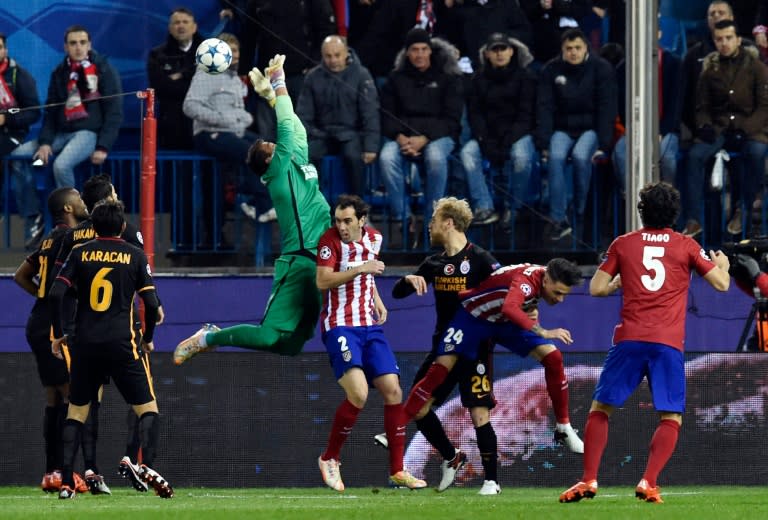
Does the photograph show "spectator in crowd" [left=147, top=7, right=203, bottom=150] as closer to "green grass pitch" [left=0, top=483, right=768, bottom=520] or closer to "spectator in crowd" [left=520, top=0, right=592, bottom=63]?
"spectator in crowd" [left=520, top=0, right=592, bottom=63]

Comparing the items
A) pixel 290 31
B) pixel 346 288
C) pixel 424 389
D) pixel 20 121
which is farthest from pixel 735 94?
pixel 20 121

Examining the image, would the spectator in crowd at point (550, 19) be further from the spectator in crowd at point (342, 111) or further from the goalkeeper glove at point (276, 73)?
the goalkeeper glove at point (276, 73)

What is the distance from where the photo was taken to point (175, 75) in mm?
14805

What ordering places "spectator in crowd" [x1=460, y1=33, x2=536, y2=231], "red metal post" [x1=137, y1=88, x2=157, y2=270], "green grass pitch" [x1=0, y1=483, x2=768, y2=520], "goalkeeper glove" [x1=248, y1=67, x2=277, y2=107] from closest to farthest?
"green grass pitch" [x1=0, y1=483, x2=768, y2=520], "goalkeeper glove" [x1=248, y1=67, x2=277, y2=107], "red metal post" [x1=137, y1=88, x2=157, y2=270], "spectator in crowd" [x1=460, y1=33, x2=536, y2=231]

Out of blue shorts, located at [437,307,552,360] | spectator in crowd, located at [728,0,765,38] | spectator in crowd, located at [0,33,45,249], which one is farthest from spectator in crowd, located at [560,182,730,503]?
spectator in crowd, located at [0,33,45,249]

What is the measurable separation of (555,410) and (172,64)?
567cm

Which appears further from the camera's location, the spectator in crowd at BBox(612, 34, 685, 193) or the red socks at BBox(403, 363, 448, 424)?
the spectator in crowd at BBox(612, 34, 685, 193)

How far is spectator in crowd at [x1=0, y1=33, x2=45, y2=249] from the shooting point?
14539 millimetres

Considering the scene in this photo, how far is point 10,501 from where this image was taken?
10.0 m

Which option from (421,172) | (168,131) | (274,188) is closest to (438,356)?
(274,188)

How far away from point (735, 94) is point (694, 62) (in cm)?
48

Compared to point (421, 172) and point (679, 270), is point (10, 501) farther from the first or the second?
point (421, 172)

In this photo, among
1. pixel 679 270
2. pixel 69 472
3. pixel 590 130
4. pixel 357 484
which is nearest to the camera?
pixel 679 270

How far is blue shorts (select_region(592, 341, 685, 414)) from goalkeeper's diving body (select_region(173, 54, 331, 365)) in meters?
2.53
